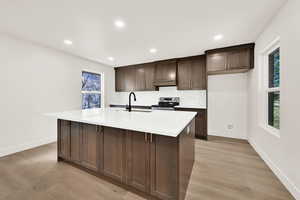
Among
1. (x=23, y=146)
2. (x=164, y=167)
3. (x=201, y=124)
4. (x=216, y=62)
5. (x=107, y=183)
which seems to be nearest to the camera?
(x=164, y=167)

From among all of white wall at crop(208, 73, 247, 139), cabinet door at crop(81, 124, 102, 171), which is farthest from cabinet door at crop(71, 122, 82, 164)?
white wall at crop(208, 73, 247, 139)

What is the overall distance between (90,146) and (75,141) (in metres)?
0.38

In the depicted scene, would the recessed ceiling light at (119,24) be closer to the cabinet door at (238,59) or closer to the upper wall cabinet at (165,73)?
the upper wall cabinet at (165,73)

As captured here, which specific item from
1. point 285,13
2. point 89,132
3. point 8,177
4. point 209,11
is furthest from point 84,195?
point 285,13

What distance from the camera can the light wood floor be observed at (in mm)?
1563

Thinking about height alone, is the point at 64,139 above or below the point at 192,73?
below

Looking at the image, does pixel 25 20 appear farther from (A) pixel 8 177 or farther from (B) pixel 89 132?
(A) pixel 8 177

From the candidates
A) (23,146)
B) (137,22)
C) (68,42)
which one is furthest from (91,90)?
(137,22)

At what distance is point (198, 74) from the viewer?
3855mm

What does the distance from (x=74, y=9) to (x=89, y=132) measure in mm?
1842

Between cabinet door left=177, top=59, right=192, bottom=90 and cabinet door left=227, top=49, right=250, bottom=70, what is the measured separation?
109 centimetres

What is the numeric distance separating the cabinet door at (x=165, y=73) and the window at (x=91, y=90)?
2.31 meters

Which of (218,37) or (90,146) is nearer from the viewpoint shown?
(90,146)

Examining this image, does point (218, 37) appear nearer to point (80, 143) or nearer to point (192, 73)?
point (192, 73)
